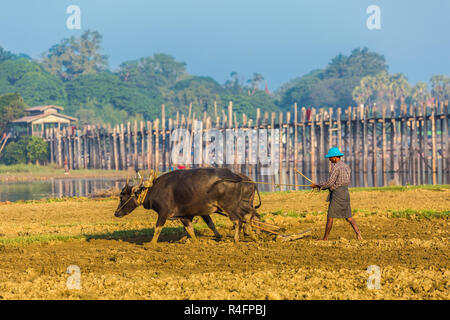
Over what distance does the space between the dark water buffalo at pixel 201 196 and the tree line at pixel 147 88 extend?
62397 mm

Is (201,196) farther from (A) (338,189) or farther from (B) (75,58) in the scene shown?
(B) (75,58)

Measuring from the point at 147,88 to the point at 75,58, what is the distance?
47.0 ft

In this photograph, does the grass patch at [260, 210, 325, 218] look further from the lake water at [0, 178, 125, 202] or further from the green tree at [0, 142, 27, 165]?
the green tree at [0, 142, 27, 165]

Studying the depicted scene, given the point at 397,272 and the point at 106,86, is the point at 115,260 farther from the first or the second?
the point at 106,86

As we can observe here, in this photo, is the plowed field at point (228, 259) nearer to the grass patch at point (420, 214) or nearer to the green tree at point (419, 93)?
the grass patch at point (420, 214)

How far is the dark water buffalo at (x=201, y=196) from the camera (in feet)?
36.4

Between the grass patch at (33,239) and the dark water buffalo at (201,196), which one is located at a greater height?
the dark water buffalo at (201,196)

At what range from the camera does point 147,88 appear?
10619 centimetres

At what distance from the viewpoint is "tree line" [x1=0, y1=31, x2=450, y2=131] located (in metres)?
84.2

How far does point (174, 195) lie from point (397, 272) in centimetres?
447

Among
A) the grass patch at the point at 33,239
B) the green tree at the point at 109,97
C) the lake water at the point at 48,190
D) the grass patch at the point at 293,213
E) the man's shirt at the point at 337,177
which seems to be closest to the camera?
the man's shirt at the point at 337,177

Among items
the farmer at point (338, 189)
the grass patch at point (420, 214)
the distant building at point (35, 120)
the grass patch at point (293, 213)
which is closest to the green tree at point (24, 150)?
the distant building at point (35, 120)

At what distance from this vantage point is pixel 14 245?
39.0ft
